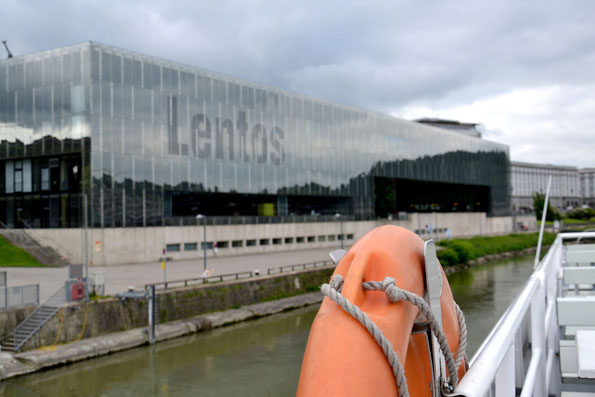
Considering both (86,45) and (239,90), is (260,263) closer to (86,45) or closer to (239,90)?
(239,90)

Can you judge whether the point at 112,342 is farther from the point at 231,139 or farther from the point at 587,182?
the point at 587,182

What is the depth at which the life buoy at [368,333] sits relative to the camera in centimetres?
258

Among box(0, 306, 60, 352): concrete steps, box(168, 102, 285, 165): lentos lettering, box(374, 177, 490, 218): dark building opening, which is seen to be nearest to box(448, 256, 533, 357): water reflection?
box(0, 306, 60, 352): concrete steps

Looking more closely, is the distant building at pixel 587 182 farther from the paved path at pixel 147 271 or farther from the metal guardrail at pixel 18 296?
the metal guardrail at pixel 18 296

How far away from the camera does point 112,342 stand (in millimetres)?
25422

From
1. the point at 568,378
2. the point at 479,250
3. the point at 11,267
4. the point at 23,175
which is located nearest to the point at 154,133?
the point at 23,175

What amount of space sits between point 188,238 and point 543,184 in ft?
455

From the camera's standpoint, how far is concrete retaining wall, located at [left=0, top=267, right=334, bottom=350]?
2470 centimetres

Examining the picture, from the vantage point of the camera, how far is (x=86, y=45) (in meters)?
43.2

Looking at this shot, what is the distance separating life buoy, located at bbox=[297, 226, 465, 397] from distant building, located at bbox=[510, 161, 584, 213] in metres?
150

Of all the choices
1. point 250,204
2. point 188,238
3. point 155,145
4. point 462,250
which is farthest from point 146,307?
point 462,250

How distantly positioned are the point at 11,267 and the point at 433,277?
139 feet

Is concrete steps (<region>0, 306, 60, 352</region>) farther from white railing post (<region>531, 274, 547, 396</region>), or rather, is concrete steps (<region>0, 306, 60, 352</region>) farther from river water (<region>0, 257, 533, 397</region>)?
white railing post (<region>531, 274, 547, 396</region>)

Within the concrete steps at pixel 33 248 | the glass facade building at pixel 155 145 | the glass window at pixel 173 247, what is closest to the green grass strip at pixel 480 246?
the glass facade building at pixel 155 145
